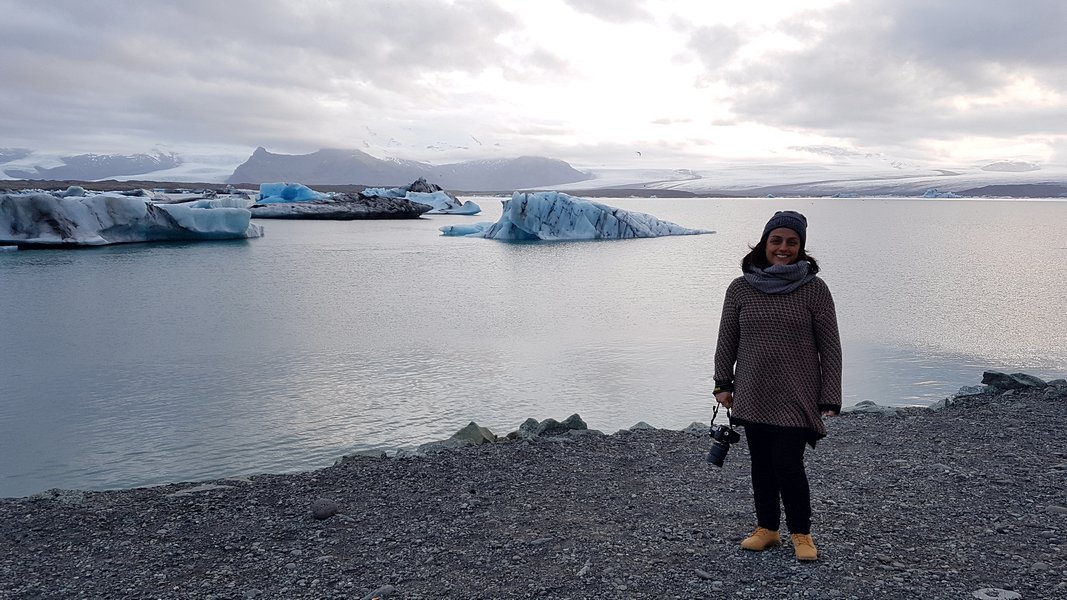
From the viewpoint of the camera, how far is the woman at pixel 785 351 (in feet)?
9.48

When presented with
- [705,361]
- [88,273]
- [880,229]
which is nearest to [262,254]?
[88,273]

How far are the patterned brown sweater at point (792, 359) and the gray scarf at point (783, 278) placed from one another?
0.10ft

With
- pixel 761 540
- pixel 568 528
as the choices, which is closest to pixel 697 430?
pixel 568 528

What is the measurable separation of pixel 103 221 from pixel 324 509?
88.7ft

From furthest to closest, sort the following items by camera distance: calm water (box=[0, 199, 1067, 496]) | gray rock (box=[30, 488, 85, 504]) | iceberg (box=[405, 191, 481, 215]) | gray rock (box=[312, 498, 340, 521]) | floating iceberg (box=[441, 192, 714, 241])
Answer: iceberg (box=[405, 191, 481, 215]) < floating iceberg (box=[441, 192, 714, 241]) < calm water (box=[0, 199, 1067, 496]) < gray rock (box=[30, 488, 85, 504]) < gray rock (box=[312, 498, 340, 521])

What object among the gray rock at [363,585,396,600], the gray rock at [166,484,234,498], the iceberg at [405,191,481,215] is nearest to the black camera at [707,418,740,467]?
the gray rock at [363,585,396,600]

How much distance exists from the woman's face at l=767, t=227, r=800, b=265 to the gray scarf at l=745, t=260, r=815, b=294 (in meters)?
0.04

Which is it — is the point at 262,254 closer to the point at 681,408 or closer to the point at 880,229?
the point at 681,408

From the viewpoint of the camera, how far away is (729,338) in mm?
3051

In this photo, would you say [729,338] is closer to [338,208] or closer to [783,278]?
[783,278]

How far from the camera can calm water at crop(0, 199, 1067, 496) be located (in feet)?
21.4

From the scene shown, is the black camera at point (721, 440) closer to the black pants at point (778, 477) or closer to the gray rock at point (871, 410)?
the black pants at point (778, 477)

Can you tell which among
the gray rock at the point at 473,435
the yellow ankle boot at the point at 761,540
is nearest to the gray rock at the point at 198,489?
the gray rock at the point at 473,435

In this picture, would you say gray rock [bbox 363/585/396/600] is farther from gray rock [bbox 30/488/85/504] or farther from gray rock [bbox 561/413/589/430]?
gray rock [bbox 561/413/589/430]
